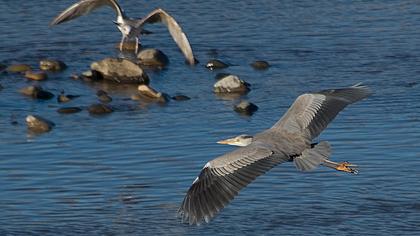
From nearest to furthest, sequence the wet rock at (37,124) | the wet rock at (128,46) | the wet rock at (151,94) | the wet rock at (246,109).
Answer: the wet rock at (37,124) → the wet rock at (246,109) → the wet rock at (151,94) → the wet rock at (128,46)

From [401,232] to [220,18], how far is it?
975 cm

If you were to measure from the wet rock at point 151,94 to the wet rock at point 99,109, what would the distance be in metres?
0.68

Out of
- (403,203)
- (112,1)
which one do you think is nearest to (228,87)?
(112,1)

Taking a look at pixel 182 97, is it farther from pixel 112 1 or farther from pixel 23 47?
pixel 23 47

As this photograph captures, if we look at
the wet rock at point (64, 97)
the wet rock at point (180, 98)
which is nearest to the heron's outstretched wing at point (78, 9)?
the wet rock at point (64, 97)

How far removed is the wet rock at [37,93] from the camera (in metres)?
16.8

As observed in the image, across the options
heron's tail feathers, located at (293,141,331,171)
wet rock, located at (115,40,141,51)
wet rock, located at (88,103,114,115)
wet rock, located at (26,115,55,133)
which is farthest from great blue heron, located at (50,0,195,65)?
heron's tail feathers, located at (293,141,331,171)

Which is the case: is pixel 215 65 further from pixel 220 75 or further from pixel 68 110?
pixel 68 110

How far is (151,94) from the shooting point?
16750 mm

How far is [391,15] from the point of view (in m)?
21.0

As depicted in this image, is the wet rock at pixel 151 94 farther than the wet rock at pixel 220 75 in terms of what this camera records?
No

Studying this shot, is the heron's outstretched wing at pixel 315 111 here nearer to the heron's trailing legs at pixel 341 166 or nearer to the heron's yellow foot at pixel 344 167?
the heron's trailing legs at pixel 341 166

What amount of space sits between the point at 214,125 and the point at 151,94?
164 cm

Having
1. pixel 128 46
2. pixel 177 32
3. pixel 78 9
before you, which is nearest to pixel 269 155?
pixel 177 32
